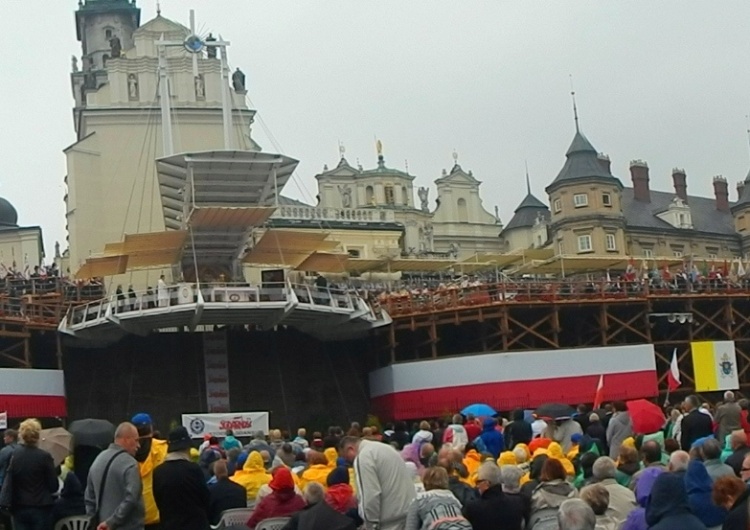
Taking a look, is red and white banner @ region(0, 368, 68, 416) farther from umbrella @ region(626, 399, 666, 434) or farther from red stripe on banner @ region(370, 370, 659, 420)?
umbrella @ region(626, 399, 666, 434)

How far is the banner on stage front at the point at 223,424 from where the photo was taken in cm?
3073

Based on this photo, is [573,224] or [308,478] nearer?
[308,478]

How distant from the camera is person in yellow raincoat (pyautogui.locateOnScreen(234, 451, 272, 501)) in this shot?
12.9 m

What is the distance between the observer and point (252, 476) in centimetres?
1312

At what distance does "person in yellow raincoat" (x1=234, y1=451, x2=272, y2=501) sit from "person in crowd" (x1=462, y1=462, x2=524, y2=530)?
12.8 ft

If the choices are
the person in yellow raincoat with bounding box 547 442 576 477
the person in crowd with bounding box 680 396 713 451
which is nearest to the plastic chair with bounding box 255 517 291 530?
the person in yellow raincoat with bounding box 547 442 576 477

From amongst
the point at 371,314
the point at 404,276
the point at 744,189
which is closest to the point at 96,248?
the point at 404,276

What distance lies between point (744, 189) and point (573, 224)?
638 inches

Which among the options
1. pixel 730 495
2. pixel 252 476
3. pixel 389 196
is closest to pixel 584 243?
pixel 389 196

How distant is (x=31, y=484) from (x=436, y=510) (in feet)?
13.5

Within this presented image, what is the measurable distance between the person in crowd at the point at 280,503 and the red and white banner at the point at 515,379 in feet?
93.7

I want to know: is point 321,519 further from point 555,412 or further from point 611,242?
point 611,242

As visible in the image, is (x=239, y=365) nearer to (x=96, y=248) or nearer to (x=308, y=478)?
(x=96, y=248)

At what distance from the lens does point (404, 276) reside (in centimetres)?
5781
